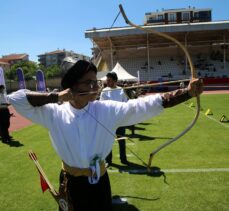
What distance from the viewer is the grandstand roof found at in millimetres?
35438

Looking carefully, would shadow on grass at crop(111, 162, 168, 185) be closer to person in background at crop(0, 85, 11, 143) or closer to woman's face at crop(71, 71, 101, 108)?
woman's face at crop(71, 71, 101, 108)

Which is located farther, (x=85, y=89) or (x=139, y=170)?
(x=139, y=170)

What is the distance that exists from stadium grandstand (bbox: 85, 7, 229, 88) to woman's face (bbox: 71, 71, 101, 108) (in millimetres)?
32496

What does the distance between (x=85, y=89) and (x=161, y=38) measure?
3719 cm

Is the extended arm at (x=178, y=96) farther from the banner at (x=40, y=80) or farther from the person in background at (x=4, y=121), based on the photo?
the banner at (x=40, y=80)

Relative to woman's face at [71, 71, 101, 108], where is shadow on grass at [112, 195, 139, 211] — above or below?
below

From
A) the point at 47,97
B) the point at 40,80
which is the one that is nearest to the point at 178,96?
the point at 47,97

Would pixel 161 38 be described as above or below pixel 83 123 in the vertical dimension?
above

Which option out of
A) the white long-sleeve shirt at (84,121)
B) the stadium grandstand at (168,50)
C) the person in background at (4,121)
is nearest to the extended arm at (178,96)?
the white long-sleeve shirt at (84,121)

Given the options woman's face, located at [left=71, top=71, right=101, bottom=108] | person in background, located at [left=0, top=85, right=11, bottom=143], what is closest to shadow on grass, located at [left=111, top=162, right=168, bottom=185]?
woman's face, located at [left=71, top=71, right=101, bottom=108]

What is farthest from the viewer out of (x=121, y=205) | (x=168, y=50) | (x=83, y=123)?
(x=168, y=50)

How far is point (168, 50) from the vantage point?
144ft

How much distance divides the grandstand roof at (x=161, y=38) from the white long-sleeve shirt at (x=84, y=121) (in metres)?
28.6

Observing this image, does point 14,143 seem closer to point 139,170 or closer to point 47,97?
point 139,170
